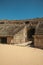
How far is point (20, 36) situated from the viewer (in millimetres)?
20812

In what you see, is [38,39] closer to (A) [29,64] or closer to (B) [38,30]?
(B) [38,30]

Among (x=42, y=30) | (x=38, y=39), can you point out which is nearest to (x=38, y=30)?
(x=42, y=30)

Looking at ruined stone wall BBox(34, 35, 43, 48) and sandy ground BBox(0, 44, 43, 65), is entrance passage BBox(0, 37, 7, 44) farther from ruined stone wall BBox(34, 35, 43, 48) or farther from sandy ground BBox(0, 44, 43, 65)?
sandy ground BBox(0, 44, 43, 65)

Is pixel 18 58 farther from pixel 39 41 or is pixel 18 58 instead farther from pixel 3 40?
pixel 3 40

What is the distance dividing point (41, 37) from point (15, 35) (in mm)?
5625

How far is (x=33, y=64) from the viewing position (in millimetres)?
5355

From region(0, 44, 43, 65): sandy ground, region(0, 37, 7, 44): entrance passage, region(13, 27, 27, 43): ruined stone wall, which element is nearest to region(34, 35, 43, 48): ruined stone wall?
region(13, 27, 27, 43): ruined stone wall

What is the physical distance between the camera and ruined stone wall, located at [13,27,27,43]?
803 inches

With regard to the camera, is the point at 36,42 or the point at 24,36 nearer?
the point at 36,42

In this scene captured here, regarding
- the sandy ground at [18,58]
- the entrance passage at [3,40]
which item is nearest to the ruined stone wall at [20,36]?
the entrance passage at [3,40]

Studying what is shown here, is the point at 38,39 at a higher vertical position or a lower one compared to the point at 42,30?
lower

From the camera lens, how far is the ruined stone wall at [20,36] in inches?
803

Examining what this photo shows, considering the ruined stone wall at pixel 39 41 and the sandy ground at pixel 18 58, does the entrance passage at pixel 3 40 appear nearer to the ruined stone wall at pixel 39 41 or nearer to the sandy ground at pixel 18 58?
the ruined stone wall at pixel 39 41

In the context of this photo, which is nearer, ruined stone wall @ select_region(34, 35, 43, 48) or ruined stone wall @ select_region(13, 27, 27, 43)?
ruined stone wall @ select_region(34, 35, 43, 48)
